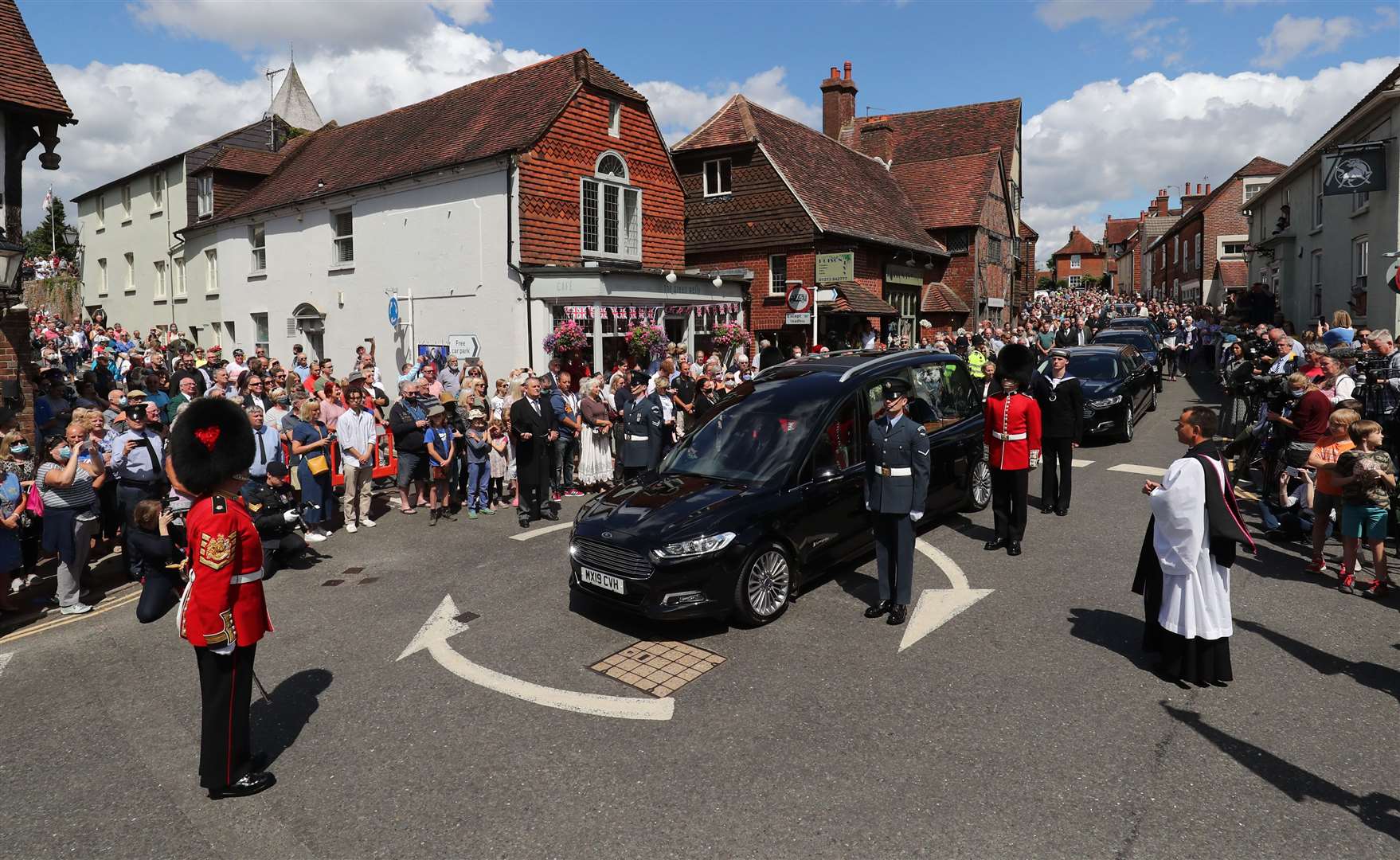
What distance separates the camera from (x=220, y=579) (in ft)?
15.0

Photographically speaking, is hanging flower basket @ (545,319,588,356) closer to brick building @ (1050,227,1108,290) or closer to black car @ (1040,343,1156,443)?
black car @ (1040,343,1156,443)

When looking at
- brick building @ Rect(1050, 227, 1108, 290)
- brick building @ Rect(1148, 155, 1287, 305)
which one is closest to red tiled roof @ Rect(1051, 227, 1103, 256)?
brick building @ Rect(1050, 227, 1108, 290)

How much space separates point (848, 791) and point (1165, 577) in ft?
9.29

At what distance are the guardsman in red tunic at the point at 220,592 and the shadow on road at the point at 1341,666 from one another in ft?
22.3

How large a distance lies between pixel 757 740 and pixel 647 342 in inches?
631

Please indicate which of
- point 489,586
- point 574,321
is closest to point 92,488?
point 489,586

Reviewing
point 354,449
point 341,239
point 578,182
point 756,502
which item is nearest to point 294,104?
point 341,239

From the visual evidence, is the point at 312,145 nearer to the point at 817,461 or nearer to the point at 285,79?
the point at 285,79

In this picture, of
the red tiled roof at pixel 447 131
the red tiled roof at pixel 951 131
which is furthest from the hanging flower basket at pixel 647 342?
the red tiled roof at pixel 951 131

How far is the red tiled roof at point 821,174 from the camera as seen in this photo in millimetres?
27500

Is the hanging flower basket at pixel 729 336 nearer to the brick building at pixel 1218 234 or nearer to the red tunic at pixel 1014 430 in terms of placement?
the red tunic at pixel 1014 430

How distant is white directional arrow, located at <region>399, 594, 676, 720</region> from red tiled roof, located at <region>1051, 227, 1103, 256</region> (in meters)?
140

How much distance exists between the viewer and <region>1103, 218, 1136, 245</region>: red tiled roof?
113 m

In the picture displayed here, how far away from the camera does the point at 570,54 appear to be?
21984 mm
